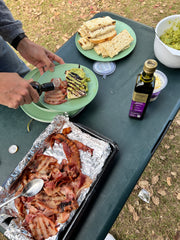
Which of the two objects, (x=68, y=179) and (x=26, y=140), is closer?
(x=68, y=179)

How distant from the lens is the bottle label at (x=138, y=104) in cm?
108

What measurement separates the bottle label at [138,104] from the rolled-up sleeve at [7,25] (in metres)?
1.11

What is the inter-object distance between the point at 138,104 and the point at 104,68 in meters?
0.60

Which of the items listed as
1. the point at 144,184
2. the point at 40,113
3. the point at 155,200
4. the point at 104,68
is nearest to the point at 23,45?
the point at 40,113

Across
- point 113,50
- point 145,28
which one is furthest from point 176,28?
point 113,50

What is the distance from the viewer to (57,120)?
119 centimetres

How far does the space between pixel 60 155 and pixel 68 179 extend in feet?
0.58

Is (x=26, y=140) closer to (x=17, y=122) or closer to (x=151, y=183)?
(x=17, y=122)

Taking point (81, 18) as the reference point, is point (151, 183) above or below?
below

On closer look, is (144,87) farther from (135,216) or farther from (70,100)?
(135,216)

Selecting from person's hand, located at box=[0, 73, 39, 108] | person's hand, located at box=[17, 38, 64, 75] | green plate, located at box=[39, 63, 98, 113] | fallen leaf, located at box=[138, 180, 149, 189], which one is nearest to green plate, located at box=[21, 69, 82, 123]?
green plate, located at box=[39, 63, 98, 113]

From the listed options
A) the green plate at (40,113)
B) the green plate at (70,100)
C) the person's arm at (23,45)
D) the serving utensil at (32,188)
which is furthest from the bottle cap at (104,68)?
the serving utensil at (32,188)

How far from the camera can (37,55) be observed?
146 centimetres

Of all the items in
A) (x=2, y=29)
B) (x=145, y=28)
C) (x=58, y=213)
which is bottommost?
(x=58, y=213)
